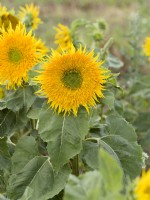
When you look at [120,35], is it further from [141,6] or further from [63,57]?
[63,57]

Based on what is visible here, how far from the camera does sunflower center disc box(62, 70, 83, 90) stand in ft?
6.63

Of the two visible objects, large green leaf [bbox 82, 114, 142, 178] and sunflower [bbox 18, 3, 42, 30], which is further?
sunflower [bbox 18, 3, 42, 30]

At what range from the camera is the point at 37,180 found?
2.23 meters

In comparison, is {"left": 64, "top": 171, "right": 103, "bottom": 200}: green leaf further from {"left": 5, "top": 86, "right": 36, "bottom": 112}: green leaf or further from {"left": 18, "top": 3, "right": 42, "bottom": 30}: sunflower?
{"left": 18, "top": 3, "right": 42, "bottom": 30}: sunflower

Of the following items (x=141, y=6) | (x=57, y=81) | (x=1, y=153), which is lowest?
(x=1, y=153)

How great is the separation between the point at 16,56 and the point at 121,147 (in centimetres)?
56

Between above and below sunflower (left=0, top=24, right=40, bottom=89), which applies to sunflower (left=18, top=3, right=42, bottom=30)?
above

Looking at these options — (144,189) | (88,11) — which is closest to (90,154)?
(144,189)

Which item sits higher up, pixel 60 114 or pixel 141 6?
pixel 141 6

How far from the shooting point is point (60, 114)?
2.12 m

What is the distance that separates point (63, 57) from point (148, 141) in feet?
5.00

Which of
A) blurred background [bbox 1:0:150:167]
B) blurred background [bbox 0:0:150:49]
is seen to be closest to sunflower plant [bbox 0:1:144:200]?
blurred background [bbox 1:0:150:167]

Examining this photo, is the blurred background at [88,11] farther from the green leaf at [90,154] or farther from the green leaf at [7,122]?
the green leaf at [90,154]

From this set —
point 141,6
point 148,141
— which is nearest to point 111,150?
point 148,141
